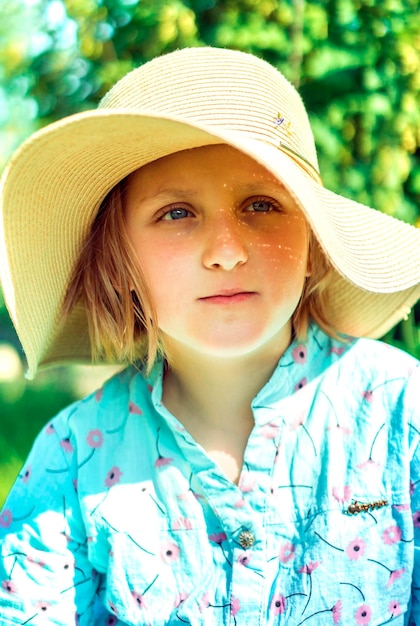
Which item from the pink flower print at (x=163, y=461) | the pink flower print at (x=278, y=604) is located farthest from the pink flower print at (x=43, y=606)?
the pink flower print at (x=278, y=604)

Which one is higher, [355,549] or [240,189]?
[240,189]

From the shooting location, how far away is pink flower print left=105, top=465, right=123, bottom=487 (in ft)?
5.53

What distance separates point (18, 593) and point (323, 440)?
2.45ft

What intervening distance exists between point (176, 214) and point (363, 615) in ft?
2.95

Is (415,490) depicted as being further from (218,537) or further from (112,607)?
(112,607)

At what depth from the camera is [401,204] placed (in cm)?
263

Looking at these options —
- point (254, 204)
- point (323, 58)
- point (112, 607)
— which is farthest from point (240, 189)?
point (323, 58)

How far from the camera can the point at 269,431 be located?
5.35ft

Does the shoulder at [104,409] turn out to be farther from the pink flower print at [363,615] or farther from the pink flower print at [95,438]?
the pink flower print at [363,615]

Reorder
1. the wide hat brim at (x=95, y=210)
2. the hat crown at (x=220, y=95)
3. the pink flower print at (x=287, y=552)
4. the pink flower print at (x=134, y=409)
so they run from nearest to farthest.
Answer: the wide hat brim at (x=95, y=210)
the hat crown at (x=220, y=95)
the pink flower print at (x=287, y=552)
the pink flower print at (x=134, y=409)

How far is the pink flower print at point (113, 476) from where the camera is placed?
1686 millimetres

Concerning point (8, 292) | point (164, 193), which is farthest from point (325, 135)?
point (8, 292)

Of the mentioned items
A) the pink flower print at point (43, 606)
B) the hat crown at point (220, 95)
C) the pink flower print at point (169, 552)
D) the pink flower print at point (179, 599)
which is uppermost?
the hat crown at point (220, 95)

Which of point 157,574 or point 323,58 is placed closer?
point 157,574
